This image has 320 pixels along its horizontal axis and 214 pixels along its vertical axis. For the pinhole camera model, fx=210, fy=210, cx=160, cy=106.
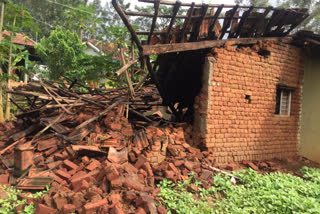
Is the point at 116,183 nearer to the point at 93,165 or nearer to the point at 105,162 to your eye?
the point at 105,162

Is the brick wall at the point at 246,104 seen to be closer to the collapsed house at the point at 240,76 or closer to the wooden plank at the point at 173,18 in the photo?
the collapsed house at the point at 240,76

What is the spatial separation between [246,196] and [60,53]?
33.6 ft

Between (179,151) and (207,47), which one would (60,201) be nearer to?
(179,151)

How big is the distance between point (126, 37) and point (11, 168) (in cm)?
933

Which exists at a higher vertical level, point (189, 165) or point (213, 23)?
point (213, 23)

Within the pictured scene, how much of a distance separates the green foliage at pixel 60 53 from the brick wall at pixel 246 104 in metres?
8.04

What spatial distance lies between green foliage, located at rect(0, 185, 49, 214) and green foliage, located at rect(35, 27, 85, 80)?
8.28m

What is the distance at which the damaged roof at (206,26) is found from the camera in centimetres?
379

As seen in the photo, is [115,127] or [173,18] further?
[115,127]

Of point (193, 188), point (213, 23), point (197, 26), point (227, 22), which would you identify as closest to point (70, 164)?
point (193, 188)

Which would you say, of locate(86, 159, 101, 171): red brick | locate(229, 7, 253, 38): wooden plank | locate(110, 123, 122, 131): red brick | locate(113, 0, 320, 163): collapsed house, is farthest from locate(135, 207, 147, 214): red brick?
locate(229, 7, 253, 38): wooden plank

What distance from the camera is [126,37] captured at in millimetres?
11680

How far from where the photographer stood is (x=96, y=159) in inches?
154

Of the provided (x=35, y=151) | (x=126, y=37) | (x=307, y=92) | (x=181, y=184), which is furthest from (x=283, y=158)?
(x=126, y=37)
